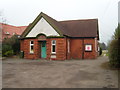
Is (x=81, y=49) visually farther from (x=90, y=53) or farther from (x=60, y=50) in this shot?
(x=60, y=50)

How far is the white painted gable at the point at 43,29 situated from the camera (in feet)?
61.1

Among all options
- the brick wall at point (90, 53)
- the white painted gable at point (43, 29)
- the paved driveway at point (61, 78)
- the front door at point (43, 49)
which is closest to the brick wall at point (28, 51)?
the front door at point (43, 49)

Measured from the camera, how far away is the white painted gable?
18.6 metres

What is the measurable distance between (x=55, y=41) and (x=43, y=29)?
2.43 metres

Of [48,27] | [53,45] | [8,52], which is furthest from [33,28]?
[8,52]

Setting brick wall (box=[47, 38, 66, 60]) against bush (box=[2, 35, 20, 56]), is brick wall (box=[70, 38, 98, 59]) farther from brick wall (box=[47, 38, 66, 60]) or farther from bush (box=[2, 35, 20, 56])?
bush (box=[2, 35, 20, 56])

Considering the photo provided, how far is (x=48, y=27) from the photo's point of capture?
18.8 m

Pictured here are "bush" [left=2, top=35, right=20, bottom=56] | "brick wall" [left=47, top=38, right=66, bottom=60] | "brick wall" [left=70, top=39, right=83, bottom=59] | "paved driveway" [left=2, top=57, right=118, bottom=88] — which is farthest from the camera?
"bush" [left=2, top=35, right=20, bottom=56]

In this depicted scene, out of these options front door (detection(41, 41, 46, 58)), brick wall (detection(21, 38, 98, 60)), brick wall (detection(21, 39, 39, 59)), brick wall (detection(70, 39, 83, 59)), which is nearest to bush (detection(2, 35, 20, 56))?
brick wall (detection(21, 39, 39, 59))

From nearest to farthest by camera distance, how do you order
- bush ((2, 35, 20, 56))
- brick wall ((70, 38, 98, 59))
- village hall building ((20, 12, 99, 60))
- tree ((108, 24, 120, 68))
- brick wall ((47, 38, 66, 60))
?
tree ((108, 24, 120, 68))
brick wall ((47, 38, 66, 60))
village hall building ((20, 12, 99, 60))
brick wall ((70, 38, 98, 59))
bush ((2, 35, 20, 56))

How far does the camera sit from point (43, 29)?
19.0 m

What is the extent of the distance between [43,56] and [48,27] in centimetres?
426

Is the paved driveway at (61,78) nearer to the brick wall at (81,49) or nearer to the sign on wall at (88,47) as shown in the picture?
the brick wall at (81,49)

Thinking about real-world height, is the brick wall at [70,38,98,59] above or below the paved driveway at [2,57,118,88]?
above
